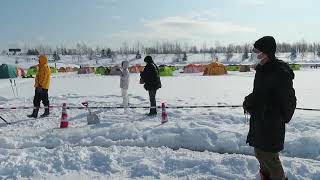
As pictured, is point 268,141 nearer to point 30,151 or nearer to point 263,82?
point 263,82

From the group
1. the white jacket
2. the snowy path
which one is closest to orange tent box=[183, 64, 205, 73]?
the white jacket

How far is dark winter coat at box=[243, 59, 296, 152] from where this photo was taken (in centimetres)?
471

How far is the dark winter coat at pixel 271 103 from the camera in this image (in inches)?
185

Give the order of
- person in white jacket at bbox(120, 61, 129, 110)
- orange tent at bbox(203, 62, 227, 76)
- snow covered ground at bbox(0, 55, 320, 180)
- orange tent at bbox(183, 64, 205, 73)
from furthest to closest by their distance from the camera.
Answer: orange tent at bbox(183, 64, 205, 73), orange tent at bbox(203, 62, 227, 76), person in white jacket at bbox(120, 61, 129, 110), snow covered ground at bbox(0, 55, 320, 180)

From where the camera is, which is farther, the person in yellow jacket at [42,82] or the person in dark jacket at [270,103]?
the person in yellow jacket at [42,82]

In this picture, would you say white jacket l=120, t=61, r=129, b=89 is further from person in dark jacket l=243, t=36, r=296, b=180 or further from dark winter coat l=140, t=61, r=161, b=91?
person in dark jacket l=243, t=36, r=296, b=180

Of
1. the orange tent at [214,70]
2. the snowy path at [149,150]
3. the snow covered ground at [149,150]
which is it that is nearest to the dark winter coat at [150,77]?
the snow covered ground at [149,150]

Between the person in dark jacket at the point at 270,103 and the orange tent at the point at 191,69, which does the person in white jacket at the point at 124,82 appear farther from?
the orange tent at the point at 191,69

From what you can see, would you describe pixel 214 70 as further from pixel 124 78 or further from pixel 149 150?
pixel 149 150

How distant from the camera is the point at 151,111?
12.3 m

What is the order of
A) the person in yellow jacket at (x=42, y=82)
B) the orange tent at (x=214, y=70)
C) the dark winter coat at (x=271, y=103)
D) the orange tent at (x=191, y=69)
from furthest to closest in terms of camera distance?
1. the orange tent at (x=191, y=69)
2. the orange tent at (x=214, y=70)
3. the person in yellow jacket at (x=42, y=82)
4. the dark winter coat at (x=271, y=103)

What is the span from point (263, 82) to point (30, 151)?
4894 millimetres

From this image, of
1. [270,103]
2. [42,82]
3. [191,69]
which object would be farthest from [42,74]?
[191,69]

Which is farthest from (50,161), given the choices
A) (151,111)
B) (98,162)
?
(151,111)
